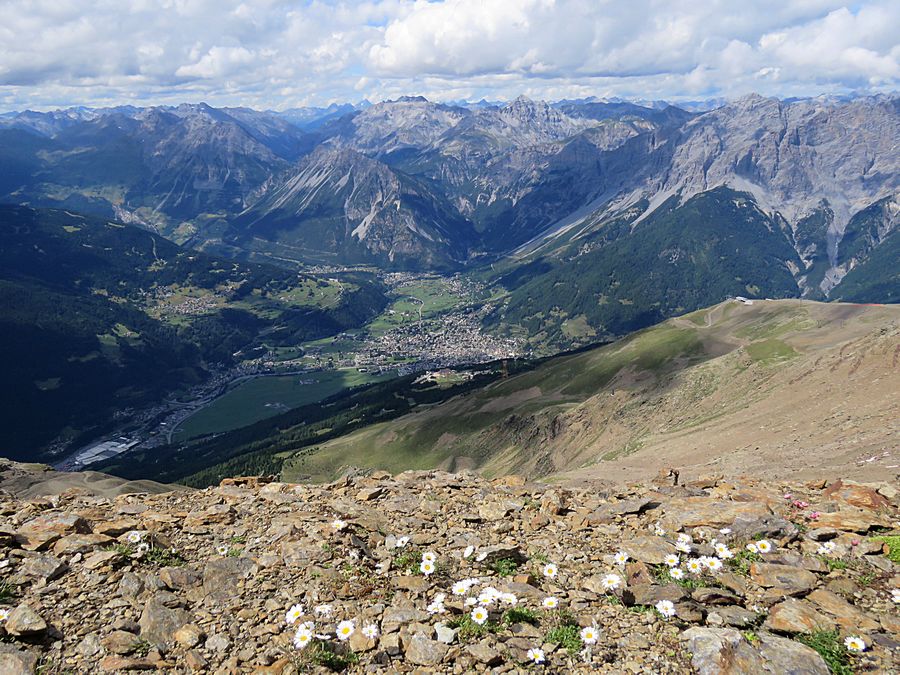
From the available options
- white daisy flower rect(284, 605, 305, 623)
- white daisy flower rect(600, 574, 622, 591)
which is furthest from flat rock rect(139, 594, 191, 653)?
white daisy flower rect(600, 574, 622, 591)

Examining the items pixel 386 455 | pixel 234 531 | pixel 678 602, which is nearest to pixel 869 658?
pixel 678 602

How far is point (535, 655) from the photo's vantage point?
38.8 feet

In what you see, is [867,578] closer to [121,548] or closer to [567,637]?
[567,637]

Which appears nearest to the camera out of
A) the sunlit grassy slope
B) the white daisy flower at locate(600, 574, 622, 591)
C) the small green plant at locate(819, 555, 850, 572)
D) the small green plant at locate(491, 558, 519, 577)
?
the white daisy flower at locate(600, 574, 622, 591)

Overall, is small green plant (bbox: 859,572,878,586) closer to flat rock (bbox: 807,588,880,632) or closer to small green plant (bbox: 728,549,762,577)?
flat rock (bbox: 807,588,880,632)

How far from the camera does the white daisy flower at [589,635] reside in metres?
12.4

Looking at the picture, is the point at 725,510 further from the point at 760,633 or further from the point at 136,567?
the point at 136,567

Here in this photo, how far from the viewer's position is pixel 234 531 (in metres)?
19.6

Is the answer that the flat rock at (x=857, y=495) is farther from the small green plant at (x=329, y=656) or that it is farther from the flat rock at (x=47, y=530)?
the flat rock at (x=47, y=530)

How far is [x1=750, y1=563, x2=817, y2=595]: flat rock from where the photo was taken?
14548 millimetres

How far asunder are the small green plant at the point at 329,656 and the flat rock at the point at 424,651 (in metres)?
1.23

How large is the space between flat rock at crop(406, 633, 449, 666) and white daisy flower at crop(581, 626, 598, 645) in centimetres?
313

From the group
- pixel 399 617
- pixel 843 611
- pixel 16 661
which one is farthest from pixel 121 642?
pixel 843 611

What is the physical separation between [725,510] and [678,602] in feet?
24.1
